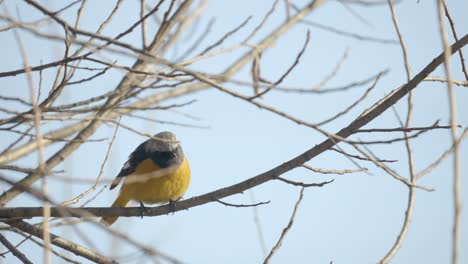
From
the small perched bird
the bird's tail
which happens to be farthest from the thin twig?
the bird's tail

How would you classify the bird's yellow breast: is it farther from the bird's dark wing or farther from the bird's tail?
the bird's dark wing

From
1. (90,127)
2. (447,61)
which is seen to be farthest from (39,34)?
(90,127)

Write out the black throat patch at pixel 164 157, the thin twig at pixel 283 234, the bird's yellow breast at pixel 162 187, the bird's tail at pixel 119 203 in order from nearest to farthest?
the thin twig at pixel 283 234, the bird's yellow breast at pixel 162 187, the bird's tail at pixel 119 203, the black throat patch at pixel 164 157

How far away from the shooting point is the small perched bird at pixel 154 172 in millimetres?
5418

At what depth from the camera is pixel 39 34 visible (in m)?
1.91

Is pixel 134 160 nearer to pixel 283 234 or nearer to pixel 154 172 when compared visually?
pixel 154 172

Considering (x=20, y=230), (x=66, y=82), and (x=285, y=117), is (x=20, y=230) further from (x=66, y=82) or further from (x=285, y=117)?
A: (x=285, y=117)

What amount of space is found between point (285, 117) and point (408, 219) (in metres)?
1.20

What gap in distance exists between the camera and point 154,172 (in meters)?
5.68

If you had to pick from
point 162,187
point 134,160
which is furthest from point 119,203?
point 162,187

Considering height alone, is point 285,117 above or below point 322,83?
below

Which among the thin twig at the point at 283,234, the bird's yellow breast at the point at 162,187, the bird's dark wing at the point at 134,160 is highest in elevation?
the bird's dark wing at the point at 134,160

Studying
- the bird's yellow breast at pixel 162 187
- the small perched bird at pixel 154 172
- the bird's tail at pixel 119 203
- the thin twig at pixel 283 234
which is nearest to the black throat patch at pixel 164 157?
the small perched bird at pixel 154 172

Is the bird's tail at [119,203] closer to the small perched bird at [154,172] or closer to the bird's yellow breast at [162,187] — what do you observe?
the small perched bird at [154,172]
